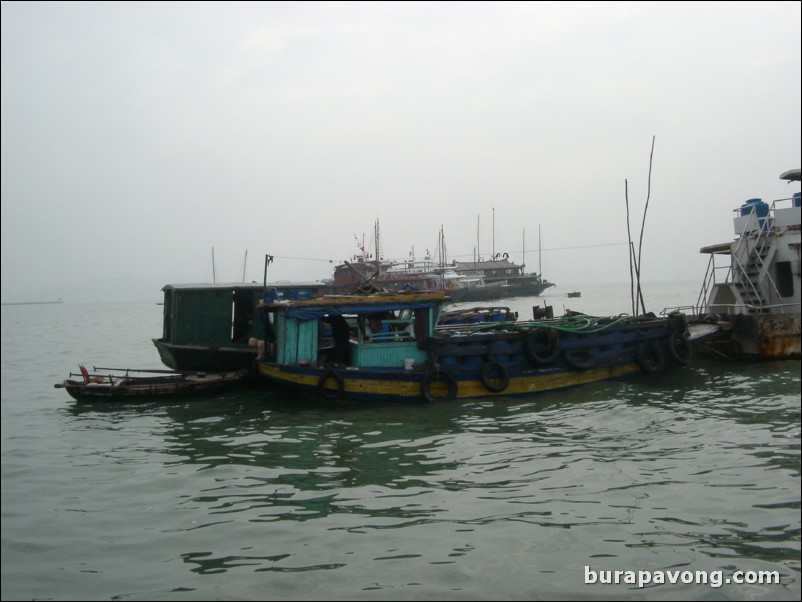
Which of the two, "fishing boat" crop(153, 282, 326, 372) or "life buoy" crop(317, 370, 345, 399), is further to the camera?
"fishing boat" crop(153, 282, 326, 372)

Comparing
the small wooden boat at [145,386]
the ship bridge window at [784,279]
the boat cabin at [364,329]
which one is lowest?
the small wooden boat at [145,386]

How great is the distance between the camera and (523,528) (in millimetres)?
6051

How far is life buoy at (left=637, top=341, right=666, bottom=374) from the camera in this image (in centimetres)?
1408

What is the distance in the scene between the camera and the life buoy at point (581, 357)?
13.0 m

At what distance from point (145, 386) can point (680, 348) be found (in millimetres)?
12072

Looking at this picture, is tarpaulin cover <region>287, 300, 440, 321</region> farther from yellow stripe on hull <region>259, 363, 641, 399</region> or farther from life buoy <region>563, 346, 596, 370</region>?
life buoy <region>563, 346, 596, 370</region>

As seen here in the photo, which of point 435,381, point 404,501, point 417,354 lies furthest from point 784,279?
point 404,501

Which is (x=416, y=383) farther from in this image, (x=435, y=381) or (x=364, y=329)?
(x=364, y=329)

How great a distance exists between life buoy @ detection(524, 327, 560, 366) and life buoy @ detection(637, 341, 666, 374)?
8.20 ft

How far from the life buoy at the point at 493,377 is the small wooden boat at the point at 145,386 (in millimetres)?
5525

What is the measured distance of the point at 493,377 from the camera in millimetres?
12547

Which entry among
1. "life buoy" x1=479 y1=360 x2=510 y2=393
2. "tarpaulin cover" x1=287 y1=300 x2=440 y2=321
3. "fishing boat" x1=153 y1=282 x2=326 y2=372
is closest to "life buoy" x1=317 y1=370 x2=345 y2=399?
"tarpaulin cover" x1=287 y1=300 x2=440 y2=321

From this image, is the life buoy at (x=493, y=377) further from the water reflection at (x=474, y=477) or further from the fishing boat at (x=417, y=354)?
the water reflection at (x=474, y=477)

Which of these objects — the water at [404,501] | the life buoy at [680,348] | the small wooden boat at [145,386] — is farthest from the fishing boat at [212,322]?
the life buoy at [680,348]
